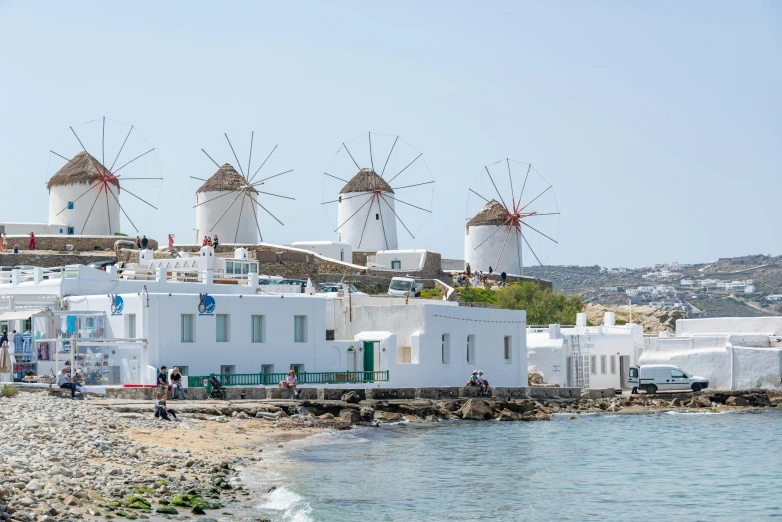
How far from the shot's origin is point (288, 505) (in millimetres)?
16938

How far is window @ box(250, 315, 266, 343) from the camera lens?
1278 inches

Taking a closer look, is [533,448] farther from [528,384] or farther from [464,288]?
[464,288]

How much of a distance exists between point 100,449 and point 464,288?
38459 mm

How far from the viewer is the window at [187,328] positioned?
30922 mm

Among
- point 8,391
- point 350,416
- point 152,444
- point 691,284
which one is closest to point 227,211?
point 350,416

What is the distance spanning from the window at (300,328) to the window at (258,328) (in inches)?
46.2

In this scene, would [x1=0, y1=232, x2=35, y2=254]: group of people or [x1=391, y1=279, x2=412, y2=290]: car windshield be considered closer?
[x1=391, y1=279, x2=412, y2=290]: car windshield

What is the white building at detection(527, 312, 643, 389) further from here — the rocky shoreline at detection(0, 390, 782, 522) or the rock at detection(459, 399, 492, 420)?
the rock at detection(459, 399, 492, 420)

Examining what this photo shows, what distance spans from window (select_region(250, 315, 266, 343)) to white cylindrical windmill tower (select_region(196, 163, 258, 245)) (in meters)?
33.9

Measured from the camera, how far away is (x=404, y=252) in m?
62.9

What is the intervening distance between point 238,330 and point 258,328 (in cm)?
89

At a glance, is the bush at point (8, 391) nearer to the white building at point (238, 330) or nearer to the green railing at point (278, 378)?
the white building at point (238, 330)

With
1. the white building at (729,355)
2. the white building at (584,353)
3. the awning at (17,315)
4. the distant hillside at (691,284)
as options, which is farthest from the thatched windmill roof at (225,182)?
the distant hillside at (691,284)

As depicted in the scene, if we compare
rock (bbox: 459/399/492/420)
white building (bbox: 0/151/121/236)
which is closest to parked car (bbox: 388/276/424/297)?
rock (bbox: 459/399/492/420)
